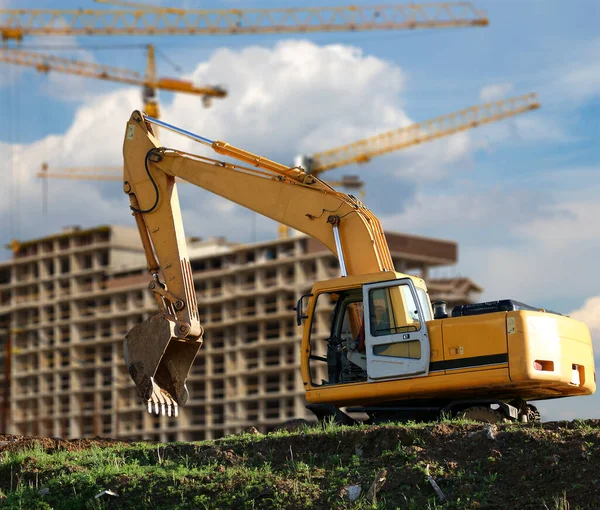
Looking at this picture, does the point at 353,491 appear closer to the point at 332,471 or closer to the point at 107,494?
the point at 332,471

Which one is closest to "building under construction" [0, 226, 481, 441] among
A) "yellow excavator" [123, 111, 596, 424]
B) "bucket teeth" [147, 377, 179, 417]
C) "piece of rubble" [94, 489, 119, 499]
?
"yellow excavator" [123, 111, 596, 424]

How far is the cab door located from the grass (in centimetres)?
204

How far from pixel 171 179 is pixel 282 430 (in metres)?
6.64

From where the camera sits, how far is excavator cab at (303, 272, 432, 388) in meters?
18.7

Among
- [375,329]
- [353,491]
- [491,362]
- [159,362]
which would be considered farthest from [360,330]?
[353,491]

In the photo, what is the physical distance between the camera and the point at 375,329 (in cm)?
1897

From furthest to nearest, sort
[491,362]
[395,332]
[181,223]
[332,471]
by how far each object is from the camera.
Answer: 1. [181,223]
2. [395,332]
3. [491,362]
4. [332,471]

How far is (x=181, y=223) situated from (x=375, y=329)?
5890 millimetres

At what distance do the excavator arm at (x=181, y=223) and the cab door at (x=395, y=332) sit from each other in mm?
1576

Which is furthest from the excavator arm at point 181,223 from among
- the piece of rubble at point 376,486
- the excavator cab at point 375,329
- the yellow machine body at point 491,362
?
the piece of rubble at point 376,486

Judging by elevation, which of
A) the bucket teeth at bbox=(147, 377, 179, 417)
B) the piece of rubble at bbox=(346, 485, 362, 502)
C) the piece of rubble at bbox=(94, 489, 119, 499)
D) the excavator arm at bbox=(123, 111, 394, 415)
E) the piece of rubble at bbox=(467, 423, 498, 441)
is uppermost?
the excavator arm at bbox=(123, 111, 394, 415)

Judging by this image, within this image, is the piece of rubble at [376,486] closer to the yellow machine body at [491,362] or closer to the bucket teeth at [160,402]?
the yellow machine body at [491,362]

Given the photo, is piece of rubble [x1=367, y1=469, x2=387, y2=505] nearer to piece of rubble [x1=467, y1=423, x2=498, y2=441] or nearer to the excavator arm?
piece of rubble [x1=467, y1=423, x2=498, y2=441]

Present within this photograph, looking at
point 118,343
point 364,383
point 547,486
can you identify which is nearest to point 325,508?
point 547,486
